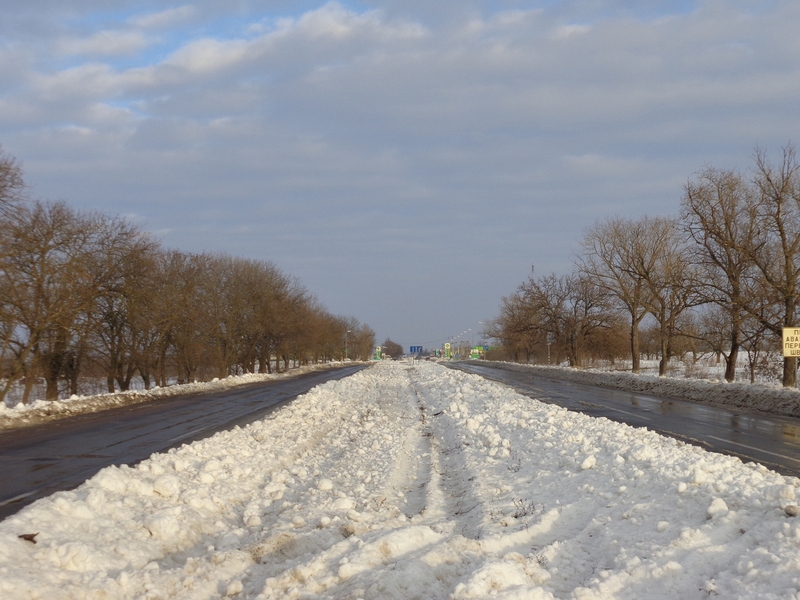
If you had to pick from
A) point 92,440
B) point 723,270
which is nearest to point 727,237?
point 723,270

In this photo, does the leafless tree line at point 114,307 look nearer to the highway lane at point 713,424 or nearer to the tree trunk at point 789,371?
the highway lane at point 713,424

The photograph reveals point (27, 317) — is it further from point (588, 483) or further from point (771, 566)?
point (771, 566)

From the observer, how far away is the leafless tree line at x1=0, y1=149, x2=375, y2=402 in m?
26.9

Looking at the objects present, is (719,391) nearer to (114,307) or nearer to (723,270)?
(723,270)

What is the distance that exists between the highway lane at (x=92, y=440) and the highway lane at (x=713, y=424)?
11696 mm

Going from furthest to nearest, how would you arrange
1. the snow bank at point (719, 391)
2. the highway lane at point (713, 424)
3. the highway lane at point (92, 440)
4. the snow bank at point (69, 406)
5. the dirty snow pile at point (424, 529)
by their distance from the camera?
the snow bank at point (719, 391) < the snow bank at point (69, 406) < the highway lane at point (713, 424) < the highway lane at point (92, 440) < the dirty snow pile at point (424, 529)

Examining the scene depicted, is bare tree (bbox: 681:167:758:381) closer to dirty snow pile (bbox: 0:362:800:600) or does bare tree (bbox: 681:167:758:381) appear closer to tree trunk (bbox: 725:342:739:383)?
tree trunk (bbox: 725:342:739:383)

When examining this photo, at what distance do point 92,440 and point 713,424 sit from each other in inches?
656

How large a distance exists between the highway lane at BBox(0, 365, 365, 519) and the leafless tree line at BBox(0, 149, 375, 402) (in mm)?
6204

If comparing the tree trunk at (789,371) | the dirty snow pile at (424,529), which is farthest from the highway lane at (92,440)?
the tree trunk at (789,371)

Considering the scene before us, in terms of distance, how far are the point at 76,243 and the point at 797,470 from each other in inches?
1232

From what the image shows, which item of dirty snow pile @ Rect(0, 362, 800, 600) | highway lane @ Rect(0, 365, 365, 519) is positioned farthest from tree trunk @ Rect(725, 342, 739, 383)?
highway lane @ Rect(0, 365, 365, 519)

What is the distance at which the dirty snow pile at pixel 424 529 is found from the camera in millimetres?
5277

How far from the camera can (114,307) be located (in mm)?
37312
